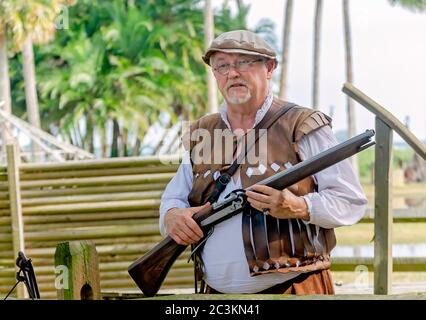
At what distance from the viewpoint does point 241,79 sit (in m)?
1.92

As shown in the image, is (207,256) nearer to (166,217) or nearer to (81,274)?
(166,217)

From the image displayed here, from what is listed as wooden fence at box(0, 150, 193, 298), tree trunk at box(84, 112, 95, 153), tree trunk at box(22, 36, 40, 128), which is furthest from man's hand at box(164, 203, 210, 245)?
tree trunk at box(84, 112, 95, 153)

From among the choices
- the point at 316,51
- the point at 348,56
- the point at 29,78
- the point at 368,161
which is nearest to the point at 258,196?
the point at 29,78

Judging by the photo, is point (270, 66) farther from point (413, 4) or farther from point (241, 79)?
point (413, 4)

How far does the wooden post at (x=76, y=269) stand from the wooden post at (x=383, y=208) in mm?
1312

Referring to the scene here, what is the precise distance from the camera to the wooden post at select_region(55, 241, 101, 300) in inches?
68.5

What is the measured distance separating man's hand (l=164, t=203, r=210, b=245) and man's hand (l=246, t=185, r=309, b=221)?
0.14m

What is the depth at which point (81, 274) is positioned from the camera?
68.7 inches

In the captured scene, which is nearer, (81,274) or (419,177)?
(81,274)

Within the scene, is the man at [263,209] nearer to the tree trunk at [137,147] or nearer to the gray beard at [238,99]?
the gray beard at [238,99]

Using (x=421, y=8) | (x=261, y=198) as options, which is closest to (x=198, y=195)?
(x=261, y=198)

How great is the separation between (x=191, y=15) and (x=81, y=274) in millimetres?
28992

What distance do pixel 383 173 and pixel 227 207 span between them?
42.8 inches
